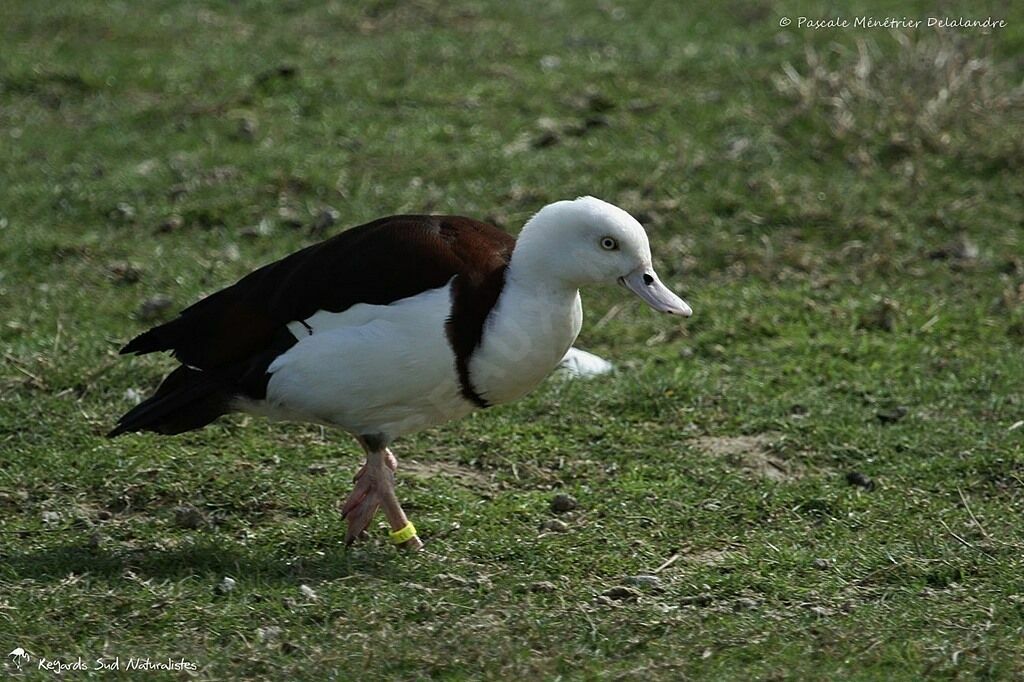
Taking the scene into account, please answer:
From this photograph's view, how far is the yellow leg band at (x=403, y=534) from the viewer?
5195mm

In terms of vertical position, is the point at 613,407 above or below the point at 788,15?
below

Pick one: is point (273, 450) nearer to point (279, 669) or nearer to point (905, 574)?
point (279, 669)

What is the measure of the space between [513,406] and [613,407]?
406mm

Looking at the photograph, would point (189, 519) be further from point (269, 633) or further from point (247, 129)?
point (247, 129)

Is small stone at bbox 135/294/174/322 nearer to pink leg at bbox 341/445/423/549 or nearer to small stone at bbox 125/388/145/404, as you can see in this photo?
small stone at bbox 125/388/145/404

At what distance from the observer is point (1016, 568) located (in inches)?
194

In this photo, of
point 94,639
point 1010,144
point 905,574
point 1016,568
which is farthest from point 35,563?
point 1010,144

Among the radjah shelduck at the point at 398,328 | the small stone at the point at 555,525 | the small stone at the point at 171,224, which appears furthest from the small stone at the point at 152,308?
the small stone at the point at 555,525

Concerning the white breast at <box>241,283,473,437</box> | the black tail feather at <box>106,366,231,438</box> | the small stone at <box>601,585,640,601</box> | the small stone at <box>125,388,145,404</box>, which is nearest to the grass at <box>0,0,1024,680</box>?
the small stone at <box>601,585,640,601</box>

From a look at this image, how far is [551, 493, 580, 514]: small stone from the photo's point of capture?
5.59 m

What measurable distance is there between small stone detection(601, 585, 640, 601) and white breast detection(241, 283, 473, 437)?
0.80 meters

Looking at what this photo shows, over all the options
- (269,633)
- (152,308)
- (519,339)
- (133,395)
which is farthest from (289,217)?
(269,633)

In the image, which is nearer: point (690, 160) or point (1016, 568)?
point (1016, 568)

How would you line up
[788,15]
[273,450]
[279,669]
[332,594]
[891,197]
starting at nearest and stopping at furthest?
[279,669] < [332,594] < [273,450] < [891,197] < [788,15]
